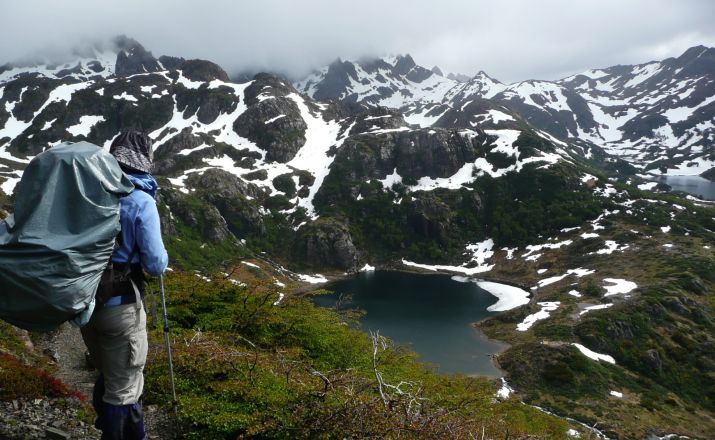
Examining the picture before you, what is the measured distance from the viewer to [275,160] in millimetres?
156750

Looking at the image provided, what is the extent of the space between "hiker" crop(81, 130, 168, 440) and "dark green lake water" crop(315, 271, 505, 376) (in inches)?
1872

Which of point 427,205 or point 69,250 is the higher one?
point 69,250

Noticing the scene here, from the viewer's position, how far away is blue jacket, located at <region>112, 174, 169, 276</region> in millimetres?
4609

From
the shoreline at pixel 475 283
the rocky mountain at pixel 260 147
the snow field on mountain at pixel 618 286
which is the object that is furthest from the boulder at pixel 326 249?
the snow field on mountain at pixel 618 286

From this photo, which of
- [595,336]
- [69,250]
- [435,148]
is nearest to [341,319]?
[69,250]

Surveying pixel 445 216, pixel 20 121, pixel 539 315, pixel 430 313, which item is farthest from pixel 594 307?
pixel 20 121

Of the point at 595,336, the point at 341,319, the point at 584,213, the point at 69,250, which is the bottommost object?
the point at 595,336

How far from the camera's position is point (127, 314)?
4.64 meters

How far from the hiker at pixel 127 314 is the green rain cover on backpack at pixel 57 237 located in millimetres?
273

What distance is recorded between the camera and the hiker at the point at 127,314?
15.0 feet

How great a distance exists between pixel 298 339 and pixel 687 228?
123306 millimetres

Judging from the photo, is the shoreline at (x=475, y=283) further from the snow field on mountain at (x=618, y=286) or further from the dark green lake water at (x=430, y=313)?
the snow field on mountain at (x=618, y=286)

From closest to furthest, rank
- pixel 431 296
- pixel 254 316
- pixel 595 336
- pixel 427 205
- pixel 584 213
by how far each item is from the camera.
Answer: pixel 254 316 → pixel 595 336 → pixel 431 296 → pixel 584 213 → pixel 427 205

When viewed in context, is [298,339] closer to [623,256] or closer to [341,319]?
[341,319]
